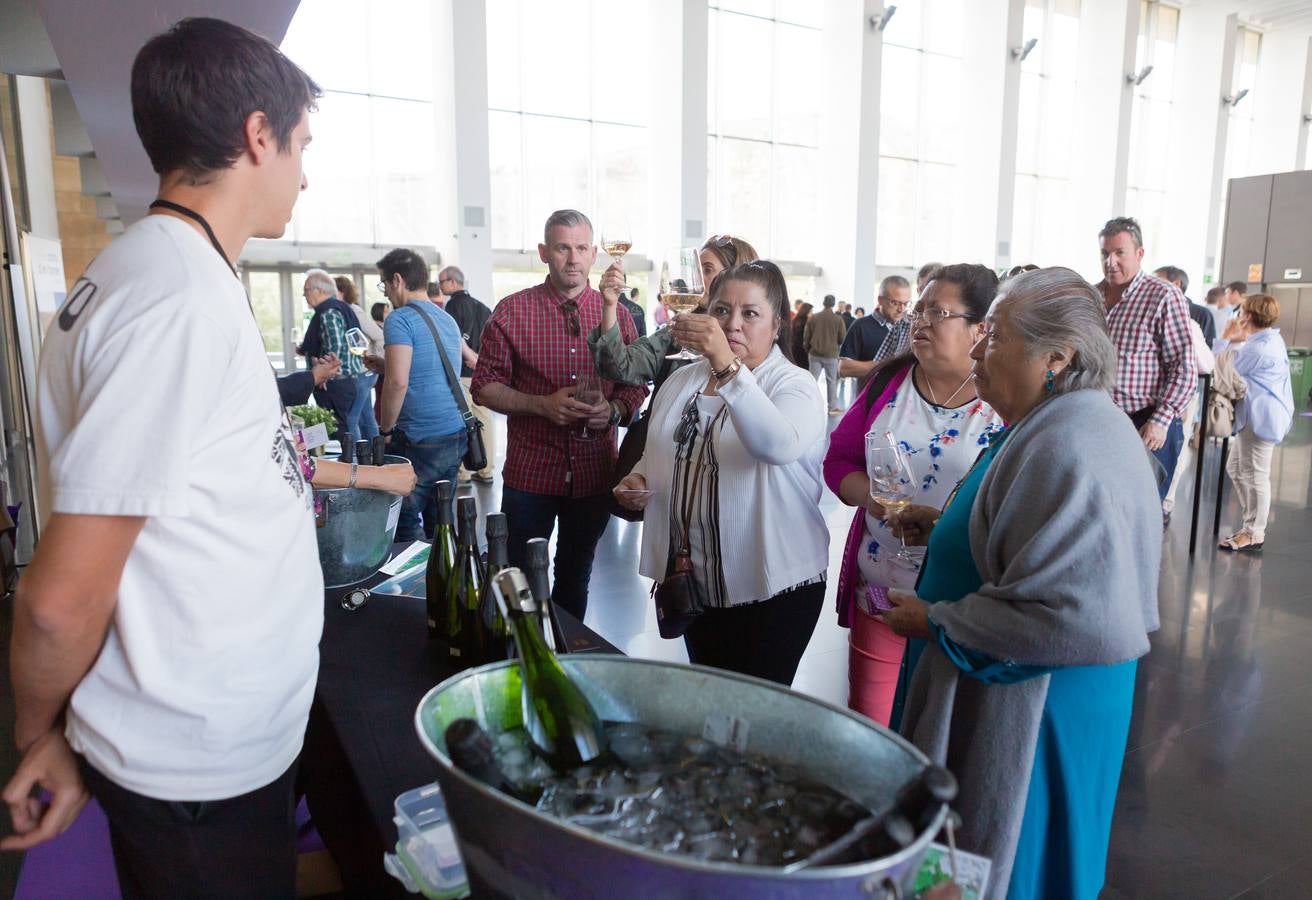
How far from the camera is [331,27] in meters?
12.2

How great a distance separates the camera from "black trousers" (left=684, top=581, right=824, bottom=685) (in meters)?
1.98

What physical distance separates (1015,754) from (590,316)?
1.92 metres

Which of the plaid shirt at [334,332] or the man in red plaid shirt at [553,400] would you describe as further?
the plaid shirt at [334,332]

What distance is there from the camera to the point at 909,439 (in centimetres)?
197

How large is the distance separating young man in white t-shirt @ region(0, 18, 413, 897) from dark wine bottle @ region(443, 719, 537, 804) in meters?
0.39

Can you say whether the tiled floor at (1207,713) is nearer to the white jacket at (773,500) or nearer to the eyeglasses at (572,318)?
the white jacket at (773,500)

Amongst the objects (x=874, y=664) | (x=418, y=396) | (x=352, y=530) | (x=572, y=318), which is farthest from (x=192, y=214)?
(x=418, y=396)

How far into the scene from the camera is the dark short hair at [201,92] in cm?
95

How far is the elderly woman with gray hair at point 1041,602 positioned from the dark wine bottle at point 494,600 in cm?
64

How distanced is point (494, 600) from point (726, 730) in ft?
2.42

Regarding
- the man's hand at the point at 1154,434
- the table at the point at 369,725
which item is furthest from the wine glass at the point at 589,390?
the man's hand at the point at 1154,434

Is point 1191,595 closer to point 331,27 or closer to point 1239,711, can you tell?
point 1239,711

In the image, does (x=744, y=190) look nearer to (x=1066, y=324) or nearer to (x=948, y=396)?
(x=948, y=396)

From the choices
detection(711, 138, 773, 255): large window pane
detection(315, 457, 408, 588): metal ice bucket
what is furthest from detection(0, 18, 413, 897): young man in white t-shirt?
detection(711, 138, 773, 255): large window pane
